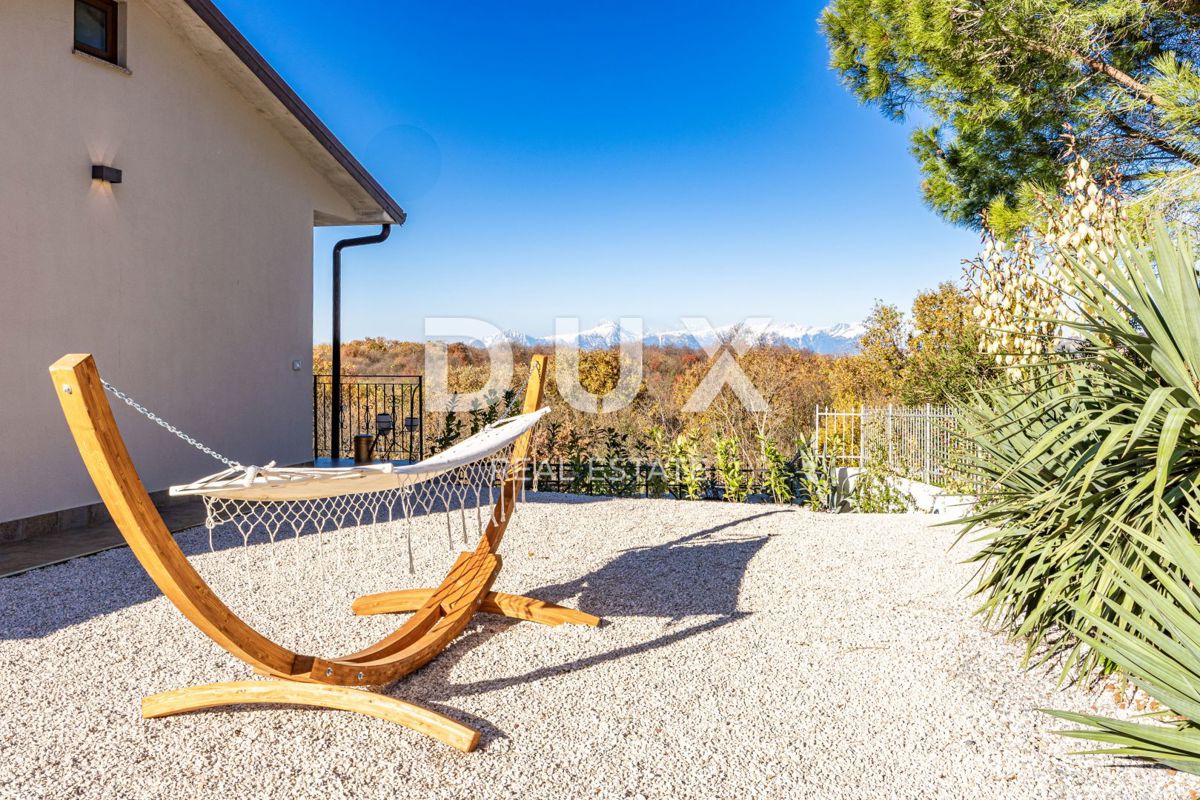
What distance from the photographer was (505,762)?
2158mm

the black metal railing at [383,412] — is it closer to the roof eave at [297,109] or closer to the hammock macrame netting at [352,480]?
the roof eave at [297,109]

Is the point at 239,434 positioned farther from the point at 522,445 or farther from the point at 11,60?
the point at 522,445

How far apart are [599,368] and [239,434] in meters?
6.46

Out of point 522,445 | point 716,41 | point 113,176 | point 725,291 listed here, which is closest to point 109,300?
point 113,176


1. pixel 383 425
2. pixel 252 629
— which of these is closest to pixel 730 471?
pixel 383 425

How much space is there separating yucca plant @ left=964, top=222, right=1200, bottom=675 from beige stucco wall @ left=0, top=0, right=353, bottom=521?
584 cm

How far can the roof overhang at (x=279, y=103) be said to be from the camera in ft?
19.6

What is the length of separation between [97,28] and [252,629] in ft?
17.6

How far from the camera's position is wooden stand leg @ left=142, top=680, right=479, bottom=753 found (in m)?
2.23

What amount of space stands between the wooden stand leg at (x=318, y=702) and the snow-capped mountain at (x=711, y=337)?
1002 centimetres

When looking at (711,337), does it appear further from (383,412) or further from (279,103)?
(279,103)

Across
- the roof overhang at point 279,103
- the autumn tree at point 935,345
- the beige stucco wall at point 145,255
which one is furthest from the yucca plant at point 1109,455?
the autumn tree at point 935,345

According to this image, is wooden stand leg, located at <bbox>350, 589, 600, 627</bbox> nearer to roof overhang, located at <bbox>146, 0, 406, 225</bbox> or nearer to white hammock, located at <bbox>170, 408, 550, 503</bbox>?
white hammock, located at <bbox>170, 408, 550, 503</bbox>

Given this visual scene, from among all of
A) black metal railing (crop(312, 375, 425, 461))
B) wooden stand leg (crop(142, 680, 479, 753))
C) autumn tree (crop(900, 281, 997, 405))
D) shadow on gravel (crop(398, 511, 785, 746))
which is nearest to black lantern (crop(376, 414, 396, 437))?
black metal railing (crop(312, 375, 425, 461))
